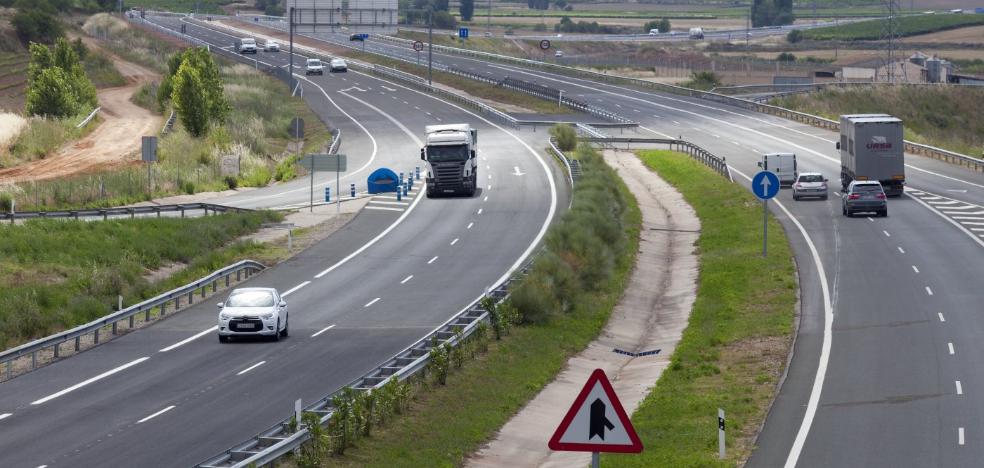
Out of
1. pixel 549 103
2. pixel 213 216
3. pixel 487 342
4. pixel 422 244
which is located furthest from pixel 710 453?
pixel 549 103

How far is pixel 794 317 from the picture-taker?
3941 cm

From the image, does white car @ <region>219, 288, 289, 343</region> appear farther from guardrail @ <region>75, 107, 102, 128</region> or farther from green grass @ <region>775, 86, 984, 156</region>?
green grass @ <region>775, 86, 984, 156</region>

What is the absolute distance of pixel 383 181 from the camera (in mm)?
66875

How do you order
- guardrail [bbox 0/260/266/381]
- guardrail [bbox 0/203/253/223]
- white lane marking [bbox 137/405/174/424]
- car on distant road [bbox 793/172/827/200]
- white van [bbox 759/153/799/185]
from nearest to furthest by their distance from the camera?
white lane marking [bbox 137/405/174/424] → guardrail [bbox 0/260/266/381] → guardrail [bbox 0/203/253/223] → car on distant road [bbox 793/172/827/200] → white van [bbox 759/153/799/185]

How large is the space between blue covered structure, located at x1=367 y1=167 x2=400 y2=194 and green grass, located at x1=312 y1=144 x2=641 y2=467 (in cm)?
1322

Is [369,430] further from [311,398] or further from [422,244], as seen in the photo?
[422,244]

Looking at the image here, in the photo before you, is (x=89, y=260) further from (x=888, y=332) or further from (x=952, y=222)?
(x=952, y=222)

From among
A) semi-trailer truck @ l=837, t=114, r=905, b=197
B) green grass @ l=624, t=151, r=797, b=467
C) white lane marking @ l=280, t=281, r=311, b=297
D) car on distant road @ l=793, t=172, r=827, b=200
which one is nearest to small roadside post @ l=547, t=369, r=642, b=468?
green grass @ l=624, t=151, r=797, b=467

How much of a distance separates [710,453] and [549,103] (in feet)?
298

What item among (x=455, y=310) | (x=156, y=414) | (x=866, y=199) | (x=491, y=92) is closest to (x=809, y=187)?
(x=866, y=199)

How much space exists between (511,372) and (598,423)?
19.4 metres

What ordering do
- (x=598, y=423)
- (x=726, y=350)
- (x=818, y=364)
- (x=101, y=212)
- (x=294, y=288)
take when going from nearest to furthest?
1. (x=598, y=423)
2. (x=818, y=364)
3. (x=726, y=350)
4. (x=294, y=288)
5. (x=101, y=212)

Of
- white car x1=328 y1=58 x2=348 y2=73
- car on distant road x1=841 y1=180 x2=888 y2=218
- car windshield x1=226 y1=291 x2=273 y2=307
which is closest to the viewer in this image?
car windshield x1=226 y1=291 x2=273 y2=307

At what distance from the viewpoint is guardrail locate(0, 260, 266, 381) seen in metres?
30.6
